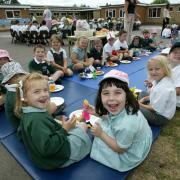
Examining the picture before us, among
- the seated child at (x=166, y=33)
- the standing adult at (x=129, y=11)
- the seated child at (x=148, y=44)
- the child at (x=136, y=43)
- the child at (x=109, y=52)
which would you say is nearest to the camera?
the child at (x=109, y=52)

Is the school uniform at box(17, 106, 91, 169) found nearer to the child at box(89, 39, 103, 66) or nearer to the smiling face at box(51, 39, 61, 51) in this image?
the smiling face at box(51, 39, 61, 51)

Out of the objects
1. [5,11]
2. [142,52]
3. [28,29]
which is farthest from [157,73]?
[5,11]

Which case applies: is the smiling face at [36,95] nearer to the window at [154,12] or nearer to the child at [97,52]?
the child at [97,52]

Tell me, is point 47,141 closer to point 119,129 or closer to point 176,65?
point 119,129

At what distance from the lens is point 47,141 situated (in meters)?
1.36

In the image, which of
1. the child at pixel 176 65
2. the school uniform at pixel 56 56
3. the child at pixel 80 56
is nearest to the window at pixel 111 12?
the child at pixel 80 56

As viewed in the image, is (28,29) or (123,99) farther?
(28,29)

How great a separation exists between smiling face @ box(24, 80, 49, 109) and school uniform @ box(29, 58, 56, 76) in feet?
6.54

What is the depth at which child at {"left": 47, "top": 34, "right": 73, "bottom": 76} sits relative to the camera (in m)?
3.92

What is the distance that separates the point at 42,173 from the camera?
162 centimetres

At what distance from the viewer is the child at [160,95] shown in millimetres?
2039

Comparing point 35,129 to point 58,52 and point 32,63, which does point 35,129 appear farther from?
point 58,52

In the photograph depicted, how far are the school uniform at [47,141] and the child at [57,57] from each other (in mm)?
2367

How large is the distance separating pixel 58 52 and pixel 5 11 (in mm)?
23746
